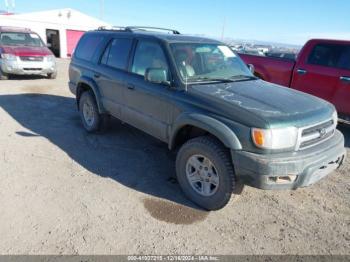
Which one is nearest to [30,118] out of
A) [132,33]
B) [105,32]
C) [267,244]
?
[105,32]

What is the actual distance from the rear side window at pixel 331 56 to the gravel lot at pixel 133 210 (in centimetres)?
248

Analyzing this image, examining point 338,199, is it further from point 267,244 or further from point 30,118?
point 30,118

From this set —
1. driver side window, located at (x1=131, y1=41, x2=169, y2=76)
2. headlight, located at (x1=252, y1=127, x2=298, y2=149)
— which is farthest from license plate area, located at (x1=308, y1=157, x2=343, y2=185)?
driver side window, located at (x1=131, y1=41, x2=169, y2=76)

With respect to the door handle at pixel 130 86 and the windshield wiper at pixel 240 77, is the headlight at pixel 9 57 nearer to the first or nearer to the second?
the door handle at pixel 130 86

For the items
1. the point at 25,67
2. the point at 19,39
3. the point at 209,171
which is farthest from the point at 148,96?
the point at 19,39

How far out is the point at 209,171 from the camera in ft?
11.2

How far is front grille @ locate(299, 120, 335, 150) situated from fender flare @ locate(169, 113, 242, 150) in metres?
0.67

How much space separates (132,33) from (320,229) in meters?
3.66

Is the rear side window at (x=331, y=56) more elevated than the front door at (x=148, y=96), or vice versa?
the rear side window at (x=331, y=56)

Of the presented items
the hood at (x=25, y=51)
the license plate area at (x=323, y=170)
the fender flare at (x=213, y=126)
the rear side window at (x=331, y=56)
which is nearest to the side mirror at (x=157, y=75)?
the fender flare at (x=213, y=126)

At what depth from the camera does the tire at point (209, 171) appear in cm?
318

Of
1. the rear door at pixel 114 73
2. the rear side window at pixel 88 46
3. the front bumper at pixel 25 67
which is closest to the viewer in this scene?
the rear door at pixel 114 73

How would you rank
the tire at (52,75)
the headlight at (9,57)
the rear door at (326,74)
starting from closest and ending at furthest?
the rear door at (326,74) → the headlight at (9,57) → the tire at (52,75)

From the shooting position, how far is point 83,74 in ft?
18.6
